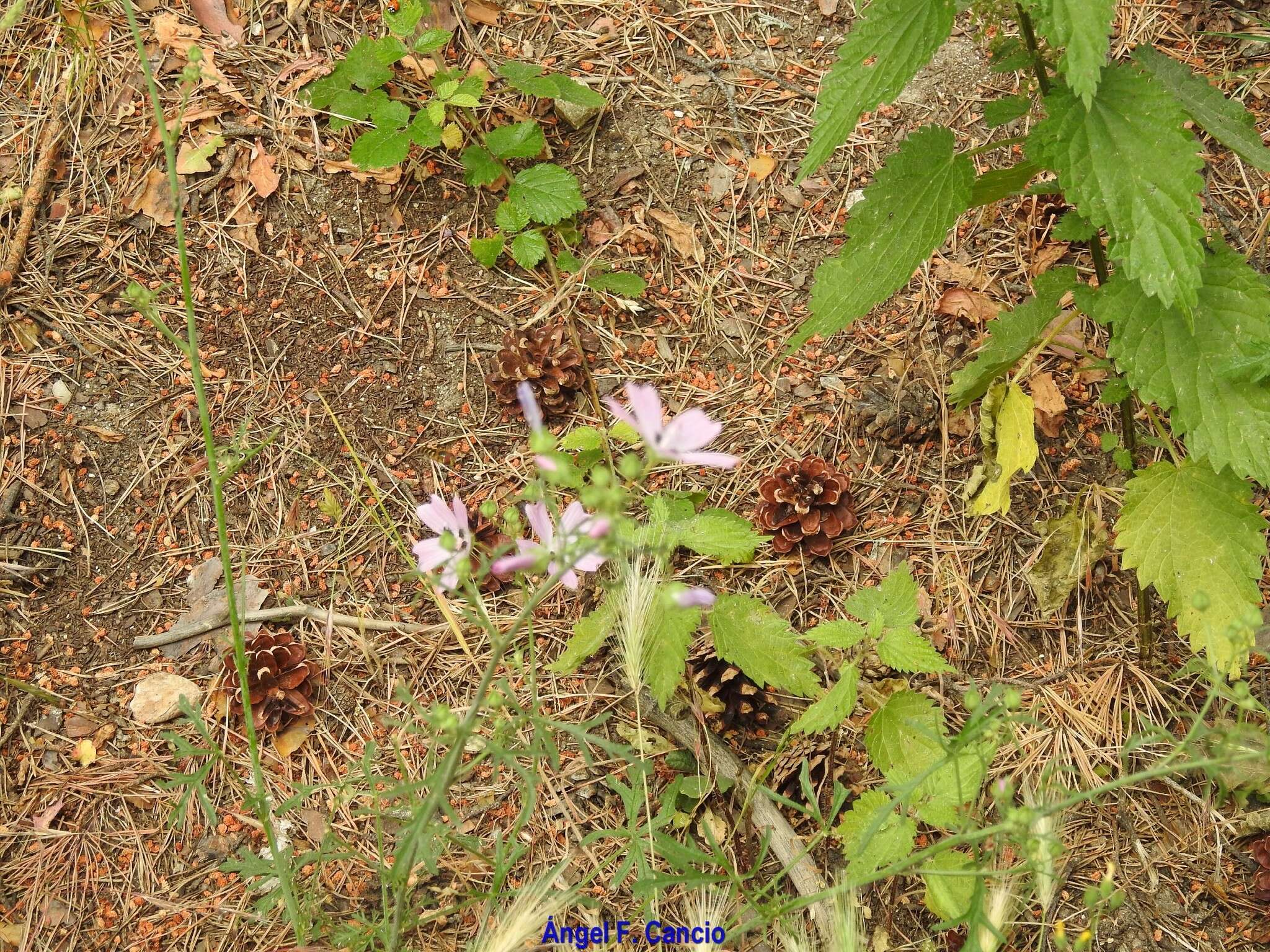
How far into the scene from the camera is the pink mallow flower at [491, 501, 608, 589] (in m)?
1.14

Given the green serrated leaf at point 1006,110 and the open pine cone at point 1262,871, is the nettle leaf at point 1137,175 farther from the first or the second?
the open pine cone at point 1262,871

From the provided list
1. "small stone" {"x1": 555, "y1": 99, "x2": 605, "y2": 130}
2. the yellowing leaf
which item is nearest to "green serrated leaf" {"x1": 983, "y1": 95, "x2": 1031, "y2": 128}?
the yellowing leaf

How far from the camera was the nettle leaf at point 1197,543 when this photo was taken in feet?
6.19

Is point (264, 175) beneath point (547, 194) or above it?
beneath

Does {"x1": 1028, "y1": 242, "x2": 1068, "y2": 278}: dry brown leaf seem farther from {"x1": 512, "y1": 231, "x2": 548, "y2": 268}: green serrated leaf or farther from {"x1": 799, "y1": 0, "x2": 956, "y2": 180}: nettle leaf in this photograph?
{"x1": 512, "y1": 231, "x2": 548, "y2": 268}: green serrated leaf

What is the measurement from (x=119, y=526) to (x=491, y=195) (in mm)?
1286

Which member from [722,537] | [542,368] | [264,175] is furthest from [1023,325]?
[264,175]

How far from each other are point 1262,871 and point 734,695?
1.12 metres

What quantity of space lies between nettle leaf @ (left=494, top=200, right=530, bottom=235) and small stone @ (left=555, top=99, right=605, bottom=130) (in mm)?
335

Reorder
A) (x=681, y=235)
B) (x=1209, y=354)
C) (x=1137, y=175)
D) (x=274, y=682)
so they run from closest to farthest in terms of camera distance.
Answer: (x=1137, y=175) → (x=1209, y=354) → (x=274, y=682) → (x=681, y=235)

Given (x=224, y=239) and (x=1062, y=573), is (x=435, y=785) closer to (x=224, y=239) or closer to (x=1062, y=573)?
(x=1062, y=573)

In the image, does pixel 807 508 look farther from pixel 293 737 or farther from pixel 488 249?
pixel 293 737

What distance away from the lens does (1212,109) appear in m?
1.84

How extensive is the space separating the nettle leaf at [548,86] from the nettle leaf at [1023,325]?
1.18 meters
